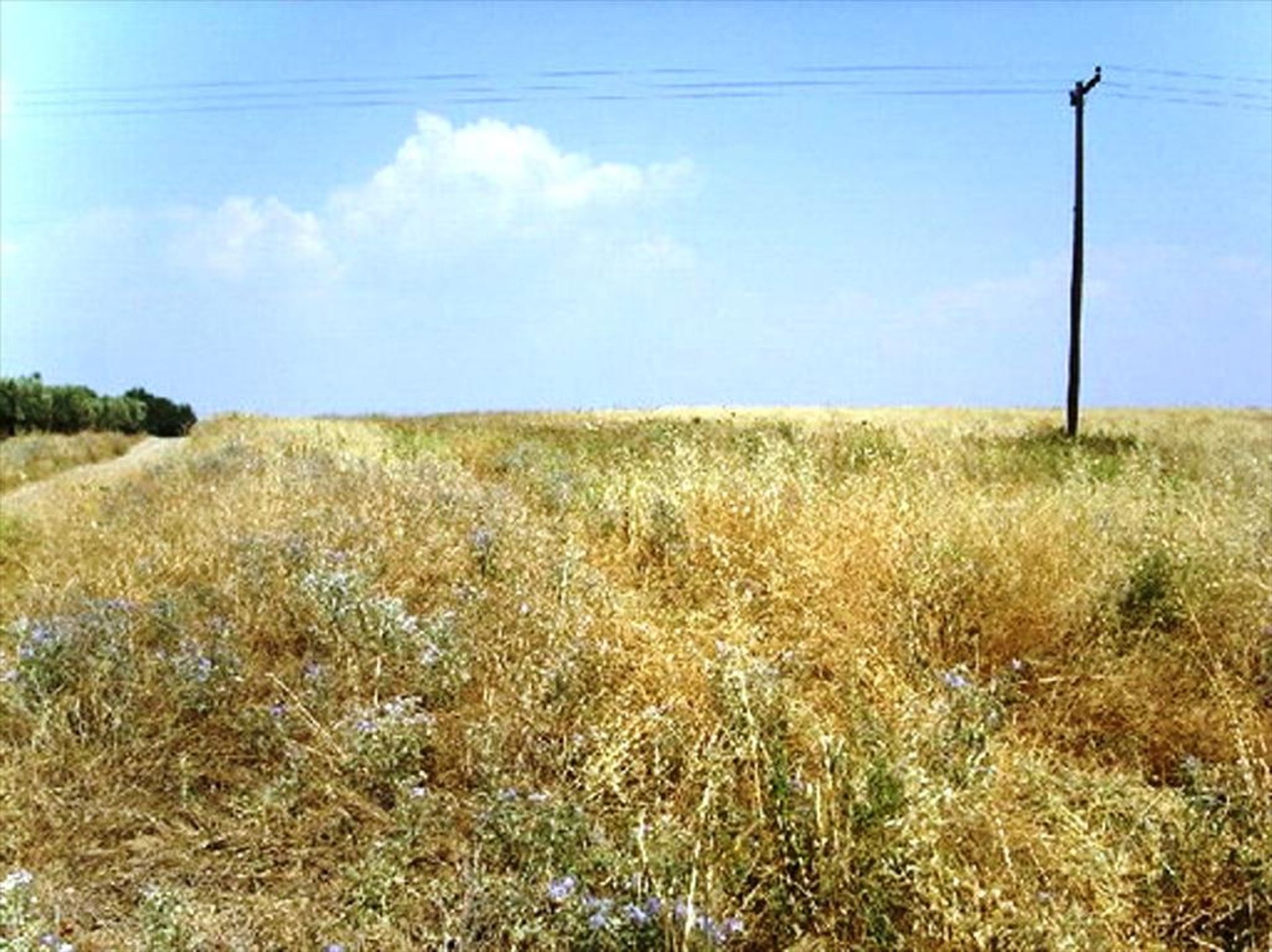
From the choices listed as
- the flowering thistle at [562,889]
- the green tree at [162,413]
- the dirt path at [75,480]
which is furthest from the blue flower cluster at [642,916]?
the green tree at [162,413]

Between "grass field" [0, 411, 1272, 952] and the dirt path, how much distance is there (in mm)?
6711

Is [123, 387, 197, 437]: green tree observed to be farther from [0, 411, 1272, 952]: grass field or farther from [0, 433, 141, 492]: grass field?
[0, 411, 1272, 952]: grass field

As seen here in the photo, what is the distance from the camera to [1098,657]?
185 inches

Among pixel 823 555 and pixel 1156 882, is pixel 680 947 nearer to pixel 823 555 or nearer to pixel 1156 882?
pixel 1156 882

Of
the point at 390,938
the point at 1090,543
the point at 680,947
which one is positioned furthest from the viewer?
the point at 1090,543

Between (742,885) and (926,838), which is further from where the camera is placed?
(742,885)

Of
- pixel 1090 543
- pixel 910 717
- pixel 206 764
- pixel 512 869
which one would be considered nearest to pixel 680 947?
pixel 512 869

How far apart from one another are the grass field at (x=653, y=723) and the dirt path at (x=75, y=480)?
22.0ft

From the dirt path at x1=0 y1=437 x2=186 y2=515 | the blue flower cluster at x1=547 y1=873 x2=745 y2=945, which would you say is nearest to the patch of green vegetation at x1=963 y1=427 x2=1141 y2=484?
the blue flower cluster at x1=547 y1=873 x2=745 y2=945

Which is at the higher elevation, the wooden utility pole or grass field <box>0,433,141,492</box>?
the wooden utility pole

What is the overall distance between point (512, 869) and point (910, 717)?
143cm

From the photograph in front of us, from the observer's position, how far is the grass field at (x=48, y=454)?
21.6 meters

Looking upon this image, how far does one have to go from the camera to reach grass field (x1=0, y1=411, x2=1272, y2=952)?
114 inches

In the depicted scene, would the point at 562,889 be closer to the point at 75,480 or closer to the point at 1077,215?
the point at 75,480
